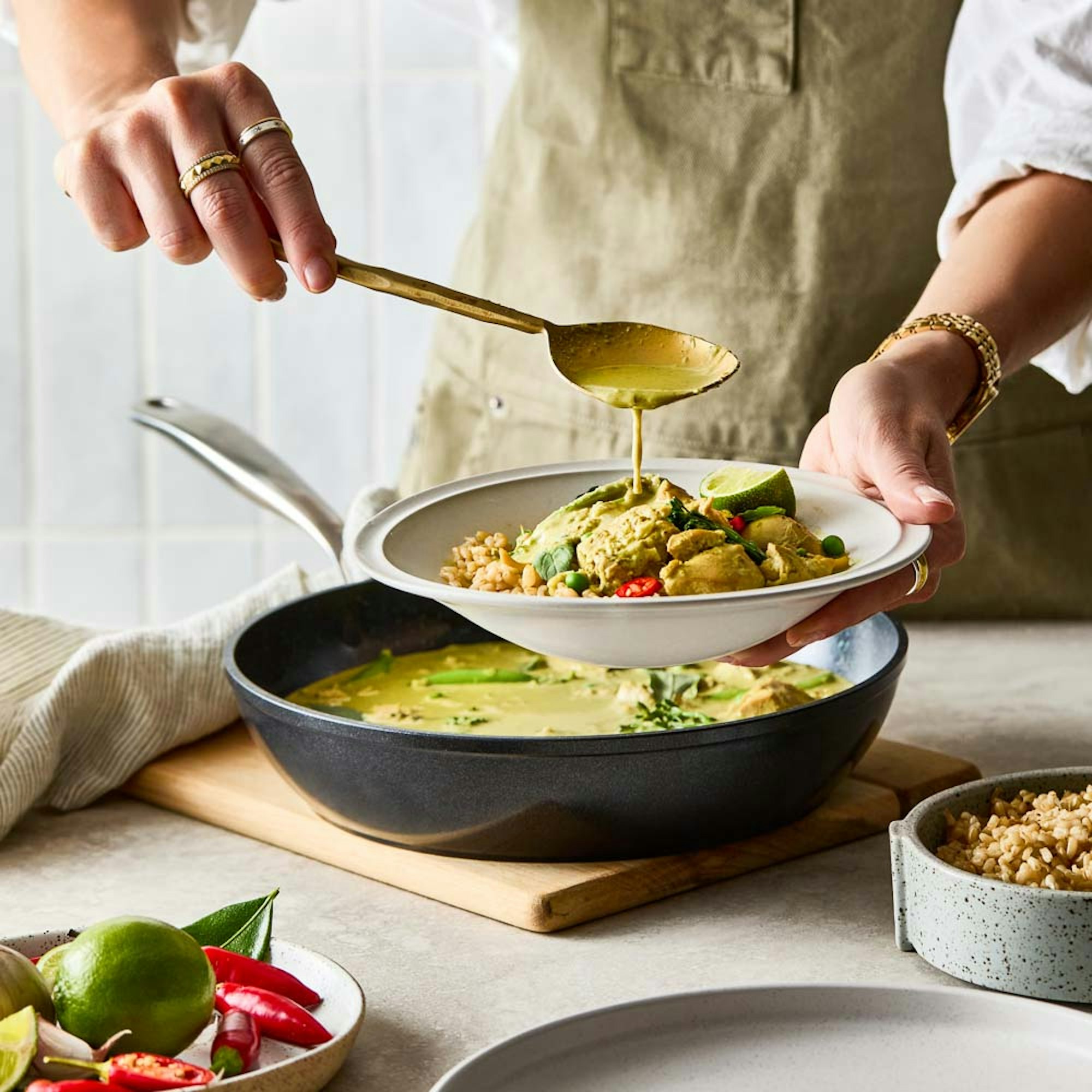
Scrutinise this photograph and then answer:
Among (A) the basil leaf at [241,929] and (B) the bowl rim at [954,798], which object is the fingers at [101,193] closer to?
(A) the basil leaf at [241,929]

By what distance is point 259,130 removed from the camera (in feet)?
4.04

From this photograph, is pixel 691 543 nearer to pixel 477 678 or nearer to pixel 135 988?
pixel 477 678

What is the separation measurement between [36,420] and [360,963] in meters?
2.21

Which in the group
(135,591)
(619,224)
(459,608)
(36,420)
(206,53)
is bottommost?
(135,591)

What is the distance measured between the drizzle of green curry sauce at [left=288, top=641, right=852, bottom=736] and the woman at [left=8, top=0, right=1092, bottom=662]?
0.38 m

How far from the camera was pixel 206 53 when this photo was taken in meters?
1.96

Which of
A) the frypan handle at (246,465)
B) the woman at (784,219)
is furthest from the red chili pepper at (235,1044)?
the woman at (784,219)

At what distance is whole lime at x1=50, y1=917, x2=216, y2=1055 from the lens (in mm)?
874

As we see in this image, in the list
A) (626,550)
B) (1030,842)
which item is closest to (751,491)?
(626,550)

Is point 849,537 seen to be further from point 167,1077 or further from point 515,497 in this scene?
point 167,1077

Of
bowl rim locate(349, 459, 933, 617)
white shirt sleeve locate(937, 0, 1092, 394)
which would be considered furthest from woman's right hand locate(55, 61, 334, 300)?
white shirt sleeve locate(937, 0, 1092, 394)

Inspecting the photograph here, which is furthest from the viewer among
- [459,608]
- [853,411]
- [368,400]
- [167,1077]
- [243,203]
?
[368,400]

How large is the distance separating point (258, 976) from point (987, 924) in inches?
16.7

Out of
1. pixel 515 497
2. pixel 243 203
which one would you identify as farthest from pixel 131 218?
pixel 515 497
